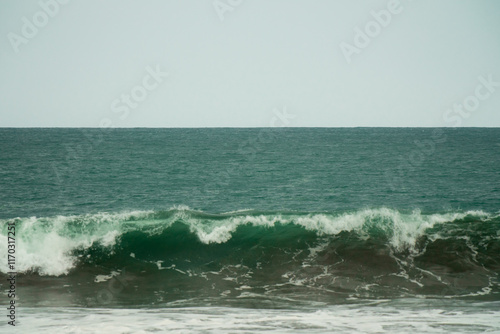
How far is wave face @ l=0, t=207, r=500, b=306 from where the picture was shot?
557 inches

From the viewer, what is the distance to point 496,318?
10.3m

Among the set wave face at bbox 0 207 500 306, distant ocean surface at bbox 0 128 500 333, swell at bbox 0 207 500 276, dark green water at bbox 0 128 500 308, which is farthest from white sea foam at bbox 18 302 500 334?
swell at bbox 0 207 500 276

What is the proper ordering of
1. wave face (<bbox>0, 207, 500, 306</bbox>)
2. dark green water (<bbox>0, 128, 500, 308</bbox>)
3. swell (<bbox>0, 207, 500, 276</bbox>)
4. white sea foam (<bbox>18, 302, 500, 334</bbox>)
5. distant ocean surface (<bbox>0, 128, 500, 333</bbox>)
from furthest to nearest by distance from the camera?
1. swell (<bbox>0, 207, 500, 276</bbox>)
2. wave face (<bbox>0, 207, 500, 306</bbox>)
3. dark green water (<bbox>0, 128, 500, 308</bbox>)
4. distant ocean surface (<bbox>0, 128, 500, 333</bbox>)
5. white sea foam (<bbox>18, 302, 500, 334</bbox>)

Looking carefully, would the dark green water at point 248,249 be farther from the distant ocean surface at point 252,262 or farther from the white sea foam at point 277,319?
the white sea foam at point 277,319

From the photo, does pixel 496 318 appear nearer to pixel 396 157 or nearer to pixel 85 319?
pixel 85 319

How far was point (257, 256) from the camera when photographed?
57.4ft

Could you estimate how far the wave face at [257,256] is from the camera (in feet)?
46.4

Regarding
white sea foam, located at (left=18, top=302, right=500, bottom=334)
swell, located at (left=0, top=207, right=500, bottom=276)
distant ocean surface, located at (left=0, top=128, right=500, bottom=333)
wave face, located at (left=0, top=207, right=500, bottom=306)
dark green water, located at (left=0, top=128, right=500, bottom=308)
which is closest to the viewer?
white sea foam, located at (left=18, top=302, right=500, bottom=334)

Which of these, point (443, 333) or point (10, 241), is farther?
point (10, 241)

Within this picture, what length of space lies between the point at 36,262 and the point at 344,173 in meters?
32.0

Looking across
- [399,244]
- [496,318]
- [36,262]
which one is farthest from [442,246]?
[36,262]

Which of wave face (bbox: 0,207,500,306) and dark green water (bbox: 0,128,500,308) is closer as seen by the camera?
dark green water (bbox: 0,128,500,308)

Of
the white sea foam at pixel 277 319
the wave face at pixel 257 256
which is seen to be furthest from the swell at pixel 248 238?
the white sea foam at pixel 277 319

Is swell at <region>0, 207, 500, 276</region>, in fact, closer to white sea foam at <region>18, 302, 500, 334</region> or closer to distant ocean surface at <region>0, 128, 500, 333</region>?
distant ocean surface at <region>0, 128, 500, 333</region>
